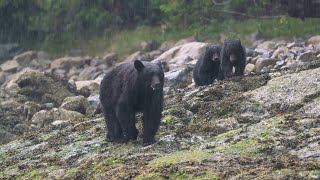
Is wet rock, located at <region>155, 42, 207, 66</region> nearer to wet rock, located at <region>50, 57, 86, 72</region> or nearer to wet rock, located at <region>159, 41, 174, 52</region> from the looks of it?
wet rock, located at <region>159, 41, 174, 52</region>

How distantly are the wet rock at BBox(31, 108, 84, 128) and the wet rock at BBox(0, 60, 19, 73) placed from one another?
23.4 m

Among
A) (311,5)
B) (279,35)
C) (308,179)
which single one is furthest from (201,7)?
(308,179)

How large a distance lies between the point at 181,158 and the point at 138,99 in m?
2.22

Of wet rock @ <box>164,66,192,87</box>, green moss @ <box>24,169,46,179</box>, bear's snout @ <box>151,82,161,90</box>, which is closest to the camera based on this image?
green moss @ <box>24,169,46,179</box>

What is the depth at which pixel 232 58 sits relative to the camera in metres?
21.1

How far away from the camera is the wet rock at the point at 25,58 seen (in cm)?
4766

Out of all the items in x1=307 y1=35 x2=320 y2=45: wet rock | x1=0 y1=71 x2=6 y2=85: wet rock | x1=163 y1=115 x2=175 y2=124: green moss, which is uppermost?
x1=163 y1=115 x2=175 y2=124: green moss

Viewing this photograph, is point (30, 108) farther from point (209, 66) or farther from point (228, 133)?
point (228, 133)

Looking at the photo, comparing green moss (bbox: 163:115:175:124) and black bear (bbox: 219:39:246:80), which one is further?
black bear (bbox: 219:39:246:80)

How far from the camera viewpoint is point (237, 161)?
38.0 feet

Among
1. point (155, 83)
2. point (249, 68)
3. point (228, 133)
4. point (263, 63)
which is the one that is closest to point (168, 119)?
point (155, 83)

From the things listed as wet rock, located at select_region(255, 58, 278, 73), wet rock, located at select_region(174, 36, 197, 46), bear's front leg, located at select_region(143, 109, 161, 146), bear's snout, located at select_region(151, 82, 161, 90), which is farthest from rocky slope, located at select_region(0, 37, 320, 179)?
wet rock, located at select_region(174, 36, 197, 46)

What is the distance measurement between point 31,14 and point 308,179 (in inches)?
1681

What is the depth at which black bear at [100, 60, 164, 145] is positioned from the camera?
13.7 meters
